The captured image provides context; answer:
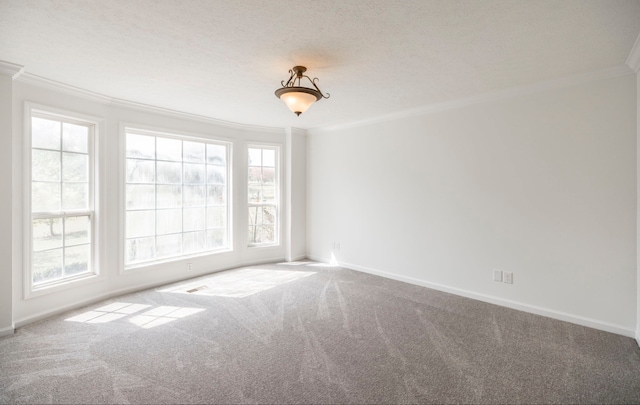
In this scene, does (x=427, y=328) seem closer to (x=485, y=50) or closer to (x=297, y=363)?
(x=297, y=363)

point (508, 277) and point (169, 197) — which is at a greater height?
point (169, 197)

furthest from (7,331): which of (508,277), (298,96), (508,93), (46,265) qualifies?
(508,93)

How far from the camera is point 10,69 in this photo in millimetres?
2828

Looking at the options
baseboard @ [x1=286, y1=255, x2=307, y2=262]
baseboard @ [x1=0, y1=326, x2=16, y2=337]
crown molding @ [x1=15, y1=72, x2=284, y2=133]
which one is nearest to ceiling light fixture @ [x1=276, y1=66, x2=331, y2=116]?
crown molding @ [x1=15, y1=72, x2=284, y2=133]

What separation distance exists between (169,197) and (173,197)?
6 centimetres

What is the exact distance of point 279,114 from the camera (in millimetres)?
4676

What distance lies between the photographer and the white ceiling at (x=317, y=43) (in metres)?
2.01

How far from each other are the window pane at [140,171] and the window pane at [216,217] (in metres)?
1.02

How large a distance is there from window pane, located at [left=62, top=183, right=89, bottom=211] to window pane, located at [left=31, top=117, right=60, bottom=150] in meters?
0.46

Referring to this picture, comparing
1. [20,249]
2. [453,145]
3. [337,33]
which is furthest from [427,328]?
[20,249]

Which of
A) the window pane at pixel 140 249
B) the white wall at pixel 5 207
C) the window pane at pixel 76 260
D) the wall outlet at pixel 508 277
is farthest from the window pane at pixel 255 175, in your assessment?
the wall outlet at pixel 508 277

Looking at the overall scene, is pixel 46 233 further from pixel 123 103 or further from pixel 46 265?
pixel 123 103

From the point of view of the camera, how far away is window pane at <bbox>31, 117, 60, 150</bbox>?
3270 millimetres

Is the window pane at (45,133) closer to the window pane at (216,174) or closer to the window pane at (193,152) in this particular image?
the window pane at (193,152)
